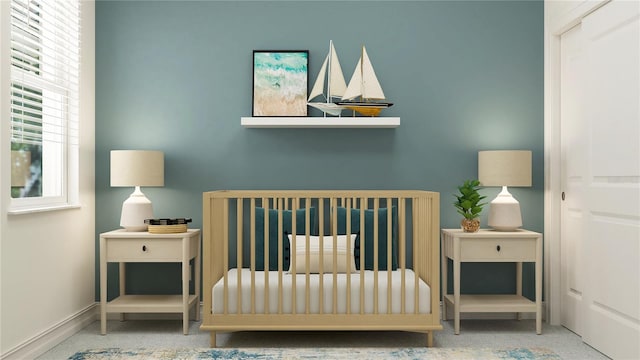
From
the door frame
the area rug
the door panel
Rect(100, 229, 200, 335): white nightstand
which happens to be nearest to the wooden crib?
the area rug

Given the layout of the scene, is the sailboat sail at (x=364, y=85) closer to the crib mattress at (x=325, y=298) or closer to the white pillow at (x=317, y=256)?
the white pillow at (x=317, y=256)

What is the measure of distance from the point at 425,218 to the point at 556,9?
5.63 feet

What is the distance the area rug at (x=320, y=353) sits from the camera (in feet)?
9.73

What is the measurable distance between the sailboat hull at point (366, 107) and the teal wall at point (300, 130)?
0.22m

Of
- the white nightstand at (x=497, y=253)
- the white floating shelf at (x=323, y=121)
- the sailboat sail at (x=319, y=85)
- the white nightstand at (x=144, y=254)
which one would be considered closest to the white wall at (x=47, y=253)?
the white nightstand at (x=144, y=254)

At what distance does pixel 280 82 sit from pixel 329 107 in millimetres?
408

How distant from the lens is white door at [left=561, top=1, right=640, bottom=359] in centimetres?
275

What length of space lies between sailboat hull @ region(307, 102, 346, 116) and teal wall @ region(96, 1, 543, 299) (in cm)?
18

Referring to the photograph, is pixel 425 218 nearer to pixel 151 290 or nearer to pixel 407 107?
pixel 407 107

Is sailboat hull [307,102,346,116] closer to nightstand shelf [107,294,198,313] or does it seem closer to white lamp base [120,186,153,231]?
white lamp base [120,186,153,231]

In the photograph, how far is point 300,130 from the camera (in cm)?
388

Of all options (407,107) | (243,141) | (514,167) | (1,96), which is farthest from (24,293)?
(514,167)

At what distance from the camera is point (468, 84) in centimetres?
388

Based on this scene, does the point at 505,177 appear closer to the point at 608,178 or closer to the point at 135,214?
→ the point at 608,178
